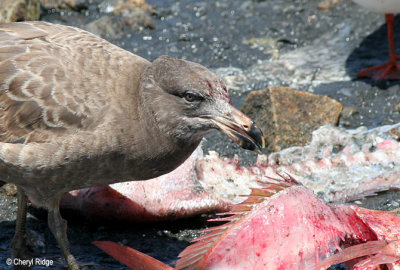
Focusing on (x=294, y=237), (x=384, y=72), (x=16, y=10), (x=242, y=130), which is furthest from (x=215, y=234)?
(x=16, y=10)

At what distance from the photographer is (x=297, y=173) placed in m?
5.01

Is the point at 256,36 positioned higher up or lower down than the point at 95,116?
higher up

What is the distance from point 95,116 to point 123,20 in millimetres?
4242

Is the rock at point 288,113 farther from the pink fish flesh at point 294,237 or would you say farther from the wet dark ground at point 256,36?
the pink fish flesh at point 294,237

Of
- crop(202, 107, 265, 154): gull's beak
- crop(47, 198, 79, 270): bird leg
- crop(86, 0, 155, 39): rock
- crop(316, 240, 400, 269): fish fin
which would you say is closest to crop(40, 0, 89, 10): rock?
crop(86, 0, 155, 39): rock

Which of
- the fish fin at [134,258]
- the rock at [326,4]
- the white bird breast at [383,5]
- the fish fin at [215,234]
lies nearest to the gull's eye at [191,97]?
the fish fin at [215,234]

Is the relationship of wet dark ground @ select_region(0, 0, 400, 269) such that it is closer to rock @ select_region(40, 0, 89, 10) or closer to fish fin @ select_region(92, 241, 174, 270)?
rock @ select_region(40, 0, 89, 10)

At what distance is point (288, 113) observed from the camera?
5.85 metres

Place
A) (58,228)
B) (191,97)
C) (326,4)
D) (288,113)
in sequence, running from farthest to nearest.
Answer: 1. (326,4)
2. (288,113)
3. (58,228)
4. (191,97)

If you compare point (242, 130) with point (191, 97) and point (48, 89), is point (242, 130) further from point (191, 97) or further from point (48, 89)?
point (48, 89)

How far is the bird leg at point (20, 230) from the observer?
452cm

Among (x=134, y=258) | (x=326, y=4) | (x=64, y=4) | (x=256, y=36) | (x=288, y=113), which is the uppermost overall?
(x=326, y=4)

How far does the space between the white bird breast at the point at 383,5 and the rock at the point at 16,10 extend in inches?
153

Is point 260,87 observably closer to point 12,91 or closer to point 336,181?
point 336,181
